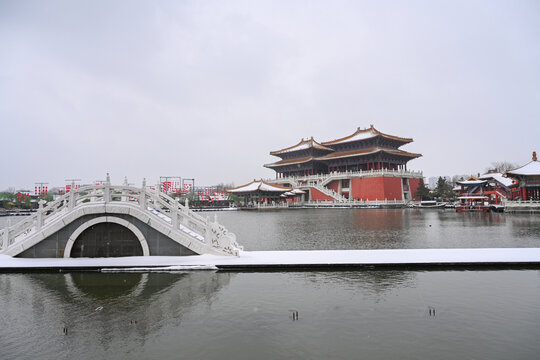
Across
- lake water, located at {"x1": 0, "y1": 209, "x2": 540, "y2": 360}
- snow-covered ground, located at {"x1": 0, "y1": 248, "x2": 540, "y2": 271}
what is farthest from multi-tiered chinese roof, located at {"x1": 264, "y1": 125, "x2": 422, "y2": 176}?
lake water, located at {"x1": 0, "y1": 209, "x2": 540, "y2": 360}

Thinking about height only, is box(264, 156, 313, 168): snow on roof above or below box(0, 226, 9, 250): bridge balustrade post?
above

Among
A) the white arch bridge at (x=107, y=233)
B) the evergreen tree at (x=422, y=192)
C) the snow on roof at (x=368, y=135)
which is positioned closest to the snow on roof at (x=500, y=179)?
the evergreen tree at (x=422, y=192)

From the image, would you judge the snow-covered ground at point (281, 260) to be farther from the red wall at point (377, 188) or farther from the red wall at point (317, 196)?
the red wall at point (317, 196)

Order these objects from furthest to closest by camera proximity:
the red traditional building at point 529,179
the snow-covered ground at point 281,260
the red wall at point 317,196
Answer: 1. the red wall at point 317,196
2. the red traditional building at point 529,179
3. the snow-covered ground at point 281,260

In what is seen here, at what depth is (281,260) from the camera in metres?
9.98

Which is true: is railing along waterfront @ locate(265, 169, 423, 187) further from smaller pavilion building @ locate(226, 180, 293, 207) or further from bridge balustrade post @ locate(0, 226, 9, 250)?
bridge balustrade post @ locate(0, 226, 9, 250)

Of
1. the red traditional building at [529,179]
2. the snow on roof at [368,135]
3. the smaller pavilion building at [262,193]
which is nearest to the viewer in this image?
the red traditional building at [529,179]

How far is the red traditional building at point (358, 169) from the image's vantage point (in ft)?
159

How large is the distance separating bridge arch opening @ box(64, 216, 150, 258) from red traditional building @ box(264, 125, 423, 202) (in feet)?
135

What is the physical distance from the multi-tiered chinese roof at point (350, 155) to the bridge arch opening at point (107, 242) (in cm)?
4434

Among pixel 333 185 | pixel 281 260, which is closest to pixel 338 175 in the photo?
pixel 333 185

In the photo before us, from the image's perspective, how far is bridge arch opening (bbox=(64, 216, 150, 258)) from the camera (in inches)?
400

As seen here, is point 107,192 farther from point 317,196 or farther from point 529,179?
point 317,196

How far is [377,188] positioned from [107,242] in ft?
137
